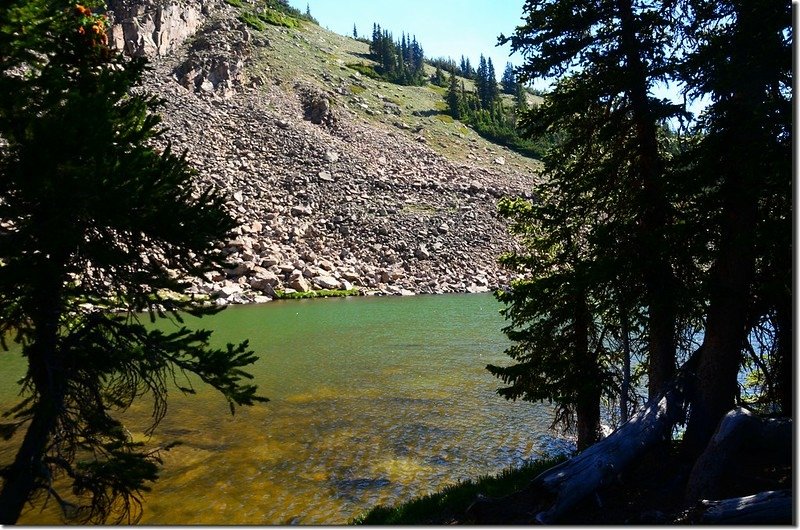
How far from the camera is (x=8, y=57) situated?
657cm

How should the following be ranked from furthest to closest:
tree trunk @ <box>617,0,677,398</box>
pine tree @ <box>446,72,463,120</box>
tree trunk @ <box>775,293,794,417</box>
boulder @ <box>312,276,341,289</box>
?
pine tree @ <box>446,72,463,120</box> → boulder @ <box>312,276,341,289</box> → tree trunk @ <box>617,0,677,398</box> → tree trunk @ <box>775,293,794,417</box>

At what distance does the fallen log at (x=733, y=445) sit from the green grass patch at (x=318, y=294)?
4546 centimetres

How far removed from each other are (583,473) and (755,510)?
2057 millimetres

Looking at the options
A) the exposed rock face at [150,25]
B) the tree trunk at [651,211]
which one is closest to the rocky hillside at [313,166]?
the exposed rock face at [150,25]

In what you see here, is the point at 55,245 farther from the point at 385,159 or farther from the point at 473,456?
the point at 385,159

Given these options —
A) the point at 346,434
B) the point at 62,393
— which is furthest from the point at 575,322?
the point at 62,393

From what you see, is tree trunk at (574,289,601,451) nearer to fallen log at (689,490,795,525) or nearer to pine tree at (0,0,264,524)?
fallen log at (689,490,795,525)

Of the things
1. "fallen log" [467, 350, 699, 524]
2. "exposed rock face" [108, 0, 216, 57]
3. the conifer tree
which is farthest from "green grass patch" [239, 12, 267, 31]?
"fallen log" [467, 350, 699, 524]

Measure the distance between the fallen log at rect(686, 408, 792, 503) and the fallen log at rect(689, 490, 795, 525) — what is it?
112cm

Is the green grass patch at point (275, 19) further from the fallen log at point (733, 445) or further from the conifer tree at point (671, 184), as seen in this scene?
the fallen log at point (733, 445)

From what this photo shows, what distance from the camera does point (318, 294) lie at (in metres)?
51.6

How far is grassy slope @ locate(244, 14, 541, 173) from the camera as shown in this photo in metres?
99.4

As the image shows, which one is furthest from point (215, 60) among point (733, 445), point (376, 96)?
point (733, 445)

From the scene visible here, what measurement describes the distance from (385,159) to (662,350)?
77331 mm
